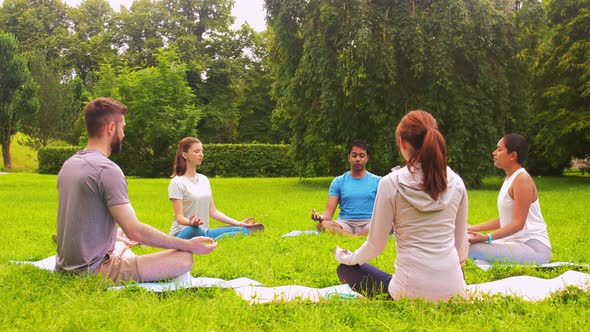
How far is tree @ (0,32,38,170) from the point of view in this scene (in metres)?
25.5

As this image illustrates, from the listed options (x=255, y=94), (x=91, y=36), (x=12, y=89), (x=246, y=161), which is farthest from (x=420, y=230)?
(x=91, y=36)

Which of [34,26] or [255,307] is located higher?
[34,26]

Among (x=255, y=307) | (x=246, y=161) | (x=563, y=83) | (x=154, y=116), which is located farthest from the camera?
(x=246, y=161)

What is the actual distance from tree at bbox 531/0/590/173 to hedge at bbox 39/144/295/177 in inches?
560

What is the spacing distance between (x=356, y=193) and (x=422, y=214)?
14.5 feet

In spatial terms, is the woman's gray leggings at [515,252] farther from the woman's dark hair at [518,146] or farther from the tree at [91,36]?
the tree at [91,36]

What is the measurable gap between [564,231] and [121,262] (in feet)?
25.0

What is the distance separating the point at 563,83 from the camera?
933 inches

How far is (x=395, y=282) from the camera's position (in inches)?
148

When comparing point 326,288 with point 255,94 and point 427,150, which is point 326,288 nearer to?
point 427,150

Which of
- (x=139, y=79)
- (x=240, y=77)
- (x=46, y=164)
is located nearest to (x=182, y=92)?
(x=139, y=79)

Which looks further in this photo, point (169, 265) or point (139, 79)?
point (139, 79)

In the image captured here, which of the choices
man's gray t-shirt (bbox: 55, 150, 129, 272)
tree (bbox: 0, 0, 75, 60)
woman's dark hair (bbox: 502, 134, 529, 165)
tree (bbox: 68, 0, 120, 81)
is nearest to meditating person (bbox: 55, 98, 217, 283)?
man's gray t-shirt (bbox: 55, 150, 129, 272)

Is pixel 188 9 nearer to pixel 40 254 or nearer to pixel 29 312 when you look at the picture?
pixel 40 254
